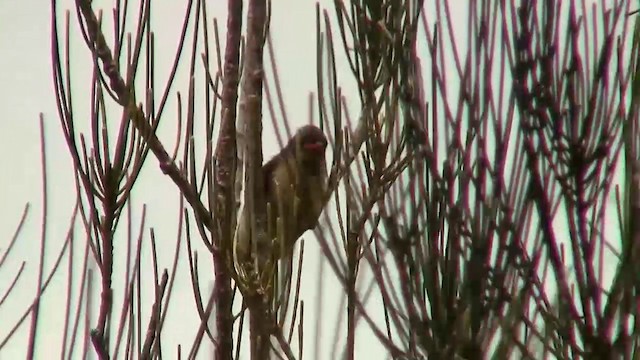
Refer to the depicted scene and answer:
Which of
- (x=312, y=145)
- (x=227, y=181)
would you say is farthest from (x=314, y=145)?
(x=227, y=181)

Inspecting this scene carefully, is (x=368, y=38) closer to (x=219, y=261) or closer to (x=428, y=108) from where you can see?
(x=428, y=108)

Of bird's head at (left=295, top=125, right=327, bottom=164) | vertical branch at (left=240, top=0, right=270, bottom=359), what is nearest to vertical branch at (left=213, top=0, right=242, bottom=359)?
vertical branch at (left=240, top=0, right=270, bottom=359)

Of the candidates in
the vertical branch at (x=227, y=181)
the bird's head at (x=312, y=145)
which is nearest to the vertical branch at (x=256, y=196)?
the vertical branch at (x=227, y=181)

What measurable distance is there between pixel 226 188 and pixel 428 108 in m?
0.33

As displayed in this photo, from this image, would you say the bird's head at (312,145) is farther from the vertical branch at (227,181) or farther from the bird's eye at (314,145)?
the vertical branch at (227,181)

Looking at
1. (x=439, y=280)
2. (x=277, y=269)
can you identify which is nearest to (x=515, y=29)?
(x=439, y=280)

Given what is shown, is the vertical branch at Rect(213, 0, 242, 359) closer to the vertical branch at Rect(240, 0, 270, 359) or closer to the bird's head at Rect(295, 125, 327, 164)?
the vertical branch at Rect(240, 0, 270, 359)

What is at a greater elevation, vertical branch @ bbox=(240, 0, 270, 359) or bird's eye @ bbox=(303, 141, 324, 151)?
bird's eye @ bbox=(303, 141, 324, 151)

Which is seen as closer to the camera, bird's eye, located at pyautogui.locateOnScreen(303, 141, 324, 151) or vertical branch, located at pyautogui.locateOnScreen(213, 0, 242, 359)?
vertical branch, located at pyautogui.locateOnScreen(213, 0, 242, 359)

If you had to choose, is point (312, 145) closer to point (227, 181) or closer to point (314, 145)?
point (314, 145)

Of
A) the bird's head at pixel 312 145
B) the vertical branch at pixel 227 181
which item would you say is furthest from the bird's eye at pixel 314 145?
the vertical branch at pixel 227 181

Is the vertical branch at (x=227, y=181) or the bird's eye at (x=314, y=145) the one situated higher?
the bird's eye at (x=314, y=145)

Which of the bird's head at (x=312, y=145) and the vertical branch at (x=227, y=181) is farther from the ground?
the bird's head at (x=312, y=145)

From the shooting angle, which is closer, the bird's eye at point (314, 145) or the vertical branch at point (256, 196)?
the vertical branch at point (256, 196)
